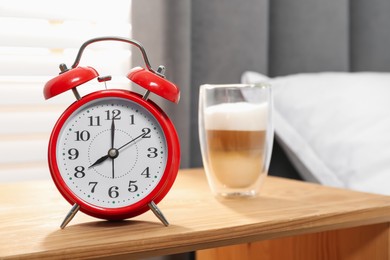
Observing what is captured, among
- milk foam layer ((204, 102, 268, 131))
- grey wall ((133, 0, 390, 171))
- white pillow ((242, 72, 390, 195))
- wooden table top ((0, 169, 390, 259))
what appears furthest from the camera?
grey wall ((133, 0, 390, 171))

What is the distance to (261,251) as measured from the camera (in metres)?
1.04

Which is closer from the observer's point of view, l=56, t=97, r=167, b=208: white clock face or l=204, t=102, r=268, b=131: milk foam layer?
l=56, t=97, r=167, b=208: white clock face

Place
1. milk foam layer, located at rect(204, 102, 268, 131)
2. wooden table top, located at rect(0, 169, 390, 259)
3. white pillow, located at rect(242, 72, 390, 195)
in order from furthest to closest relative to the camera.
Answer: white pillow, located at rect(242, 72, 390, 195) < milk foam layer, located at rect(204, 102, 268, 131) < wooden table top, located at rect(0, 169, 390, 259)

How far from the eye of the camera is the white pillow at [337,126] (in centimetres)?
119

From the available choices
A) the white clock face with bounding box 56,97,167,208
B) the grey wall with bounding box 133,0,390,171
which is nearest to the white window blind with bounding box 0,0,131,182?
the grey wall with bounding box 133,0,390,171

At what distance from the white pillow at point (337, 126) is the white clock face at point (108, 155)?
1.94 feet

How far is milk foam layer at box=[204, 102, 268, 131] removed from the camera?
917mm

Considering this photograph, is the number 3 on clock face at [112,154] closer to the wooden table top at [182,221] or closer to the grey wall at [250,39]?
the wooden table top at [182,221]

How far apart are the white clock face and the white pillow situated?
0.59m

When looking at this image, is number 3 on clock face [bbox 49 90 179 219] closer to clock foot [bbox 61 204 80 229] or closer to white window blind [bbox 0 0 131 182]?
clock foot [bbox 61 204 80 229]

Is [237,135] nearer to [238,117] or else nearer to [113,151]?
[238,117]

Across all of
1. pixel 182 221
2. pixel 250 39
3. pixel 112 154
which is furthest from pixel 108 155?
pixel 250 39

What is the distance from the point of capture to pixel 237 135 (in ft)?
3.01

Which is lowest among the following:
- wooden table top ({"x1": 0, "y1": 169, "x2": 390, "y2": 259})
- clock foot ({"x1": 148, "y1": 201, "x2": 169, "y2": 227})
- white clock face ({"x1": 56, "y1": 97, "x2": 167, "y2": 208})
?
wooden table top ({"x1": 0, "y1": 169, "x2": 390, "y2": 259})
